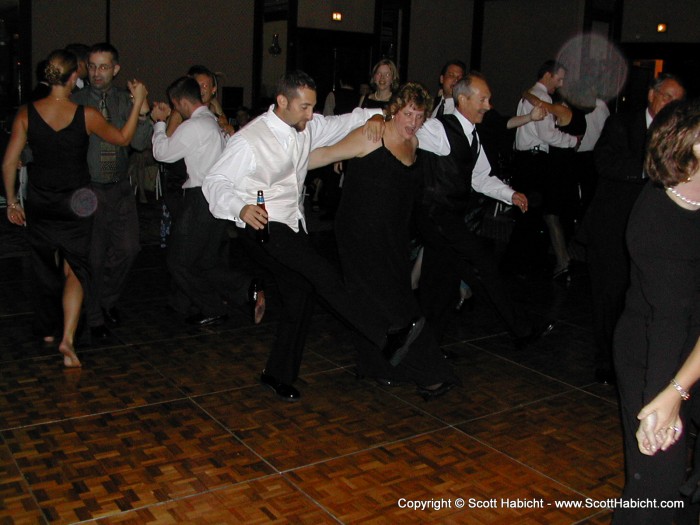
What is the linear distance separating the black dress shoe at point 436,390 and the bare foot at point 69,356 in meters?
1.72

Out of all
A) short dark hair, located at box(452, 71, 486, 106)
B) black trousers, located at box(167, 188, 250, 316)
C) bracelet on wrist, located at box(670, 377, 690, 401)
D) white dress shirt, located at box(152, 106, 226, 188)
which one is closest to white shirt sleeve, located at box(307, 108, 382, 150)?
short dark hair, located at box(452, 71, 486, 106)

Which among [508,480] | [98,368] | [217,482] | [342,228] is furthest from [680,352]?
[98,368]

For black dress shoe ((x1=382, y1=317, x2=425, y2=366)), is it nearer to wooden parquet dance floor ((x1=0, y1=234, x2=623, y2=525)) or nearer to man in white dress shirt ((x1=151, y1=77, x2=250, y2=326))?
wooden parquet dance floor ((x1=0, y1=234, x2=623, y2=525))

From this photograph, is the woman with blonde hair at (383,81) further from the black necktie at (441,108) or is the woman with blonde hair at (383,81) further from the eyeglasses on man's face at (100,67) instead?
the eyeglasses on man's face at (100,67)

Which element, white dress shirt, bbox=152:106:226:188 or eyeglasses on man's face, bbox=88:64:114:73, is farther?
white dress shirt, bbox=152:106:226:188

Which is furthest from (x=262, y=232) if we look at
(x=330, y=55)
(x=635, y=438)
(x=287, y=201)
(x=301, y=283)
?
(x=330, y=55)

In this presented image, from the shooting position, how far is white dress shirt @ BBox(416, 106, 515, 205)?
3.96 metres

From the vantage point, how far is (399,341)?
3471mm

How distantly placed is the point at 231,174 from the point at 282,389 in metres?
1.03

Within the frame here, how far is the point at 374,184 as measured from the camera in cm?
358

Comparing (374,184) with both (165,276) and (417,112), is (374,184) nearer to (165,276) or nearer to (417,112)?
(417,112)

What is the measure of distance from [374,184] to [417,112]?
37cm

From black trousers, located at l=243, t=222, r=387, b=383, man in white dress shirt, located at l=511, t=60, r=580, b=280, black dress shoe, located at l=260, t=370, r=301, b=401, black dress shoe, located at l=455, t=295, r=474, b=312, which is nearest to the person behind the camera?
black trousers, located at l=243, t=222, r=387, b=383

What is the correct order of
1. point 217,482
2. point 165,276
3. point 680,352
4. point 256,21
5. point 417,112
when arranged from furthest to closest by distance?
point 256,21, point 165,276, point 417,112, point 217,482, point 680,352
